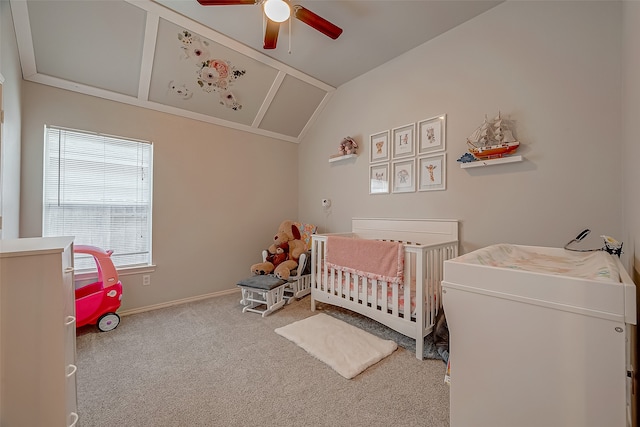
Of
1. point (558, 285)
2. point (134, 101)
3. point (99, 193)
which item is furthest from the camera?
point (134, 101)

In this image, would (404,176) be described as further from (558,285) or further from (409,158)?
(558,285)

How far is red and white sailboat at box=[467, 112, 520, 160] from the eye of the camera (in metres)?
1.97

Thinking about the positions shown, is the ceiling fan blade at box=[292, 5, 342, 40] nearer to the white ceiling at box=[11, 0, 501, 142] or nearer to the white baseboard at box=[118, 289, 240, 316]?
the white ceiling at box=[11, 0, 501, 142]

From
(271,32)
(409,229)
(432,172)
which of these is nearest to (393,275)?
(409,229)

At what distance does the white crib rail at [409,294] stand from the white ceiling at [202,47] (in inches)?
80.7

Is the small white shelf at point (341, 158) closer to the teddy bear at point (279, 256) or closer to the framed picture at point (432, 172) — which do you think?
the framed picture at point (432, 172)

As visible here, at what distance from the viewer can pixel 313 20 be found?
1883mm

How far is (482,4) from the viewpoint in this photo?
6.82 feet

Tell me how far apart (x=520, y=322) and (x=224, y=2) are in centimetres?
245

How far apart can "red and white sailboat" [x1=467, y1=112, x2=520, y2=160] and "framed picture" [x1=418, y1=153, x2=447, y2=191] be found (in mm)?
311

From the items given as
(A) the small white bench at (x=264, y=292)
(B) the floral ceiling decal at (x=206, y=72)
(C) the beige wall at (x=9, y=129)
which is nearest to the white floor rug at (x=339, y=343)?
(A) the small white bench at (x=264, y=292)

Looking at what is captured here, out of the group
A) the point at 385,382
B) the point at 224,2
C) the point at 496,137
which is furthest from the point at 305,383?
the point at 224,2

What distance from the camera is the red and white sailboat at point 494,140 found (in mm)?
1975

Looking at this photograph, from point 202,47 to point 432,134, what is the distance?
244 cm
